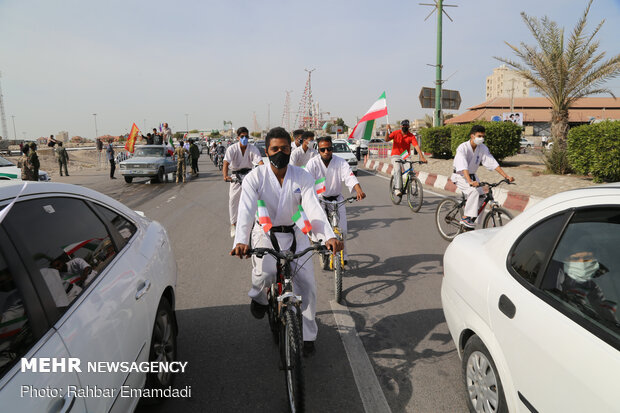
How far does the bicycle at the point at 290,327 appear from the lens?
8.24ft

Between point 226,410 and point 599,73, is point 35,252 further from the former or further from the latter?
point 599,73

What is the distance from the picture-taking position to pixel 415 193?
990 cm

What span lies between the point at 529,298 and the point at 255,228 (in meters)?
2.16

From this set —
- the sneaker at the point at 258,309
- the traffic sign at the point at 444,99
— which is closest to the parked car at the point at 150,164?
the traffic sign at the point at 444,99

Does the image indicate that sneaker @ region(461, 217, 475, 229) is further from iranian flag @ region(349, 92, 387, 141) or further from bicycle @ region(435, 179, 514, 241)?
iranian flag @ region(349, 92, 387, 141)

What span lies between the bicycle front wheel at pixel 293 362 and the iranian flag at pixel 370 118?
6.04 meters

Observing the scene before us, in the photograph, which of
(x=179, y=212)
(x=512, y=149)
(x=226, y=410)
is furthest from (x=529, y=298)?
(x=512, y=149)

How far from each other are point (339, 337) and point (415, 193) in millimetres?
6841

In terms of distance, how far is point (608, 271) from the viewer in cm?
182

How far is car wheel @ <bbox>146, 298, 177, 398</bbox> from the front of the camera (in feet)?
8.57

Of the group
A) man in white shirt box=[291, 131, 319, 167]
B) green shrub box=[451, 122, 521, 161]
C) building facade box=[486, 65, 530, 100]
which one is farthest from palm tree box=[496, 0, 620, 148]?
building facade box=[486, 65, 530, 100]

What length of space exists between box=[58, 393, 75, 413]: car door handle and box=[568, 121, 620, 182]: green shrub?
13.0 meters

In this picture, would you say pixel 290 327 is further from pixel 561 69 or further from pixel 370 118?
pixel 561 69

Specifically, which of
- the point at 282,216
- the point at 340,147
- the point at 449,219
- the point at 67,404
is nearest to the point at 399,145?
the point at 449,219
